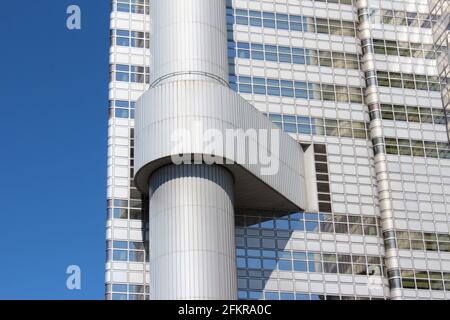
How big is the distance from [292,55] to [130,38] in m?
14.4

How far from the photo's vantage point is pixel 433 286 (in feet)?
208

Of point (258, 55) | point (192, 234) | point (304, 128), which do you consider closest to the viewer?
point (192, 234)

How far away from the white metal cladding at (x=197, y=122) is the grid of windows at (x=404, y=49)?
678 inches

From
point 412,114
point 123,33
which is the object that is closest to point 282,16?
point 412,114

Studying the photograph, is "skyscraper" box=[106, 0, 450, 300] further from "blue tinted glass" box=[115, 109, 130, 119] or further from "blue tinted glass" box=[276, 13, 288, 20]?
"blue tinted glass" box=[115, 109, 130, 119]

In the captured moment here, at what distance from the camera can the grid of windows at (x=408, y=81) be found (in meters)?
71.1

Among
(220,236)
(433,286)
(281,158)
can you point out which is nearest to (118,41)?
(281,158)

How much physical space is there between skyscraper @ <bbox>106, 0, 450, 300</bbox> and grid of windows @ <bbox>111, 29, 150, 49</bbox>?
14 centimetres

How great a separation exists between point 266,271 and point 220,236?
7.66 meters

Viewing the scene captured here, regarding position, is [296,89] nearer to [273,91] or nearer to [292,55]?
[273,91]

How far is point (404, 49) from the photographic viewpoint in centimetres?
7312

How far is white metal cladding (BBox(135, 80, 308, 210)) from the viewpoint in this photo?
56.0 meters

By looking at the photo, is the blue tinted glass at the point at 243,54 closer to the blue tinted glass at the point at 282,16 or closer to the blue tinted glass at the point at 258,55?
the blue tinted glass at the point at 258,55

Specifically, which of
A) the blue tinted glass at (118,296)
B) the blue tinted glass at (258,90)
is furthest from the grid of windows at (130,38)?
the blue tinted glass at (118,296)
